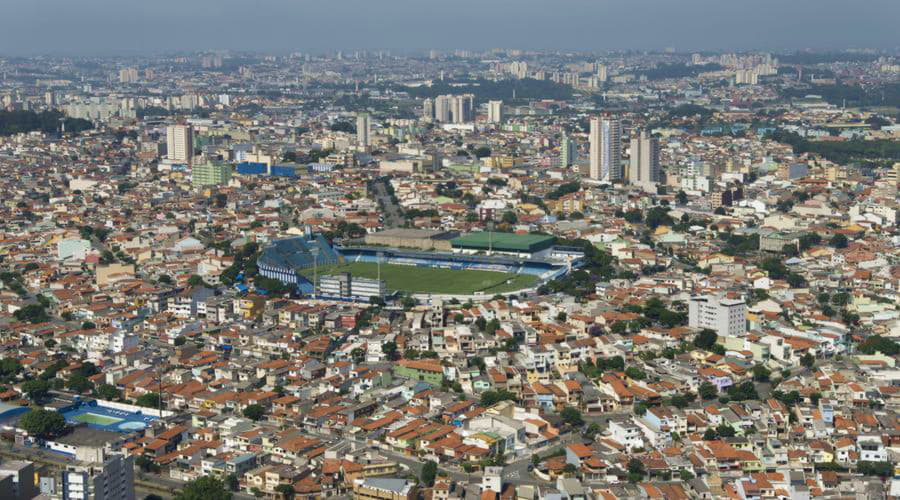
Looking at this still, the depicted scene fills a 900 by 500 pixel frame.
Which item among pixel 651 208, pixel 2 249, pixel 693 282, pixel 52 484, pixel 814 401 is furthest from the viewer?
pixel 651 208

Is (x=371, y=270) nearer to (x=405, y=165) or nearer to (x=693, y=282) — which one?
(x=693, y=282)

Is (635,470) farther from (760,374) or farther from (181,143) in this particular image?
(181,143)

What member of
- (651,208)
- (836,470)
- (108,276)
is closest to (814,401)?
(836,470)

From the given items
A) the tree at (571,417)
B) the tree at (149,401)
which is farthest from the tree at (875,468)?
the tree at (149,401)

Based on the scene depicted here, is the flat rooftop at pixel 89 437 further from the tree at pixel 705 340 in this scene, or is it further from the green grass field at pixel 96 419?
the tree at pixel 705 340

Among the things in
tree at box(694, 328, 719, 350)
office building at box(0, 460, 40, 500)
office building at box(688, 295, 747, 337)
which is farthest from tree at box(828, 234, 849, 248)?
office building at box(0, 460, 40, 500)

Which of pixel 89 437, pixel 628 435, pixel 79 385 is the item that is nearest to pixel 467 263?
pixel 79 385
